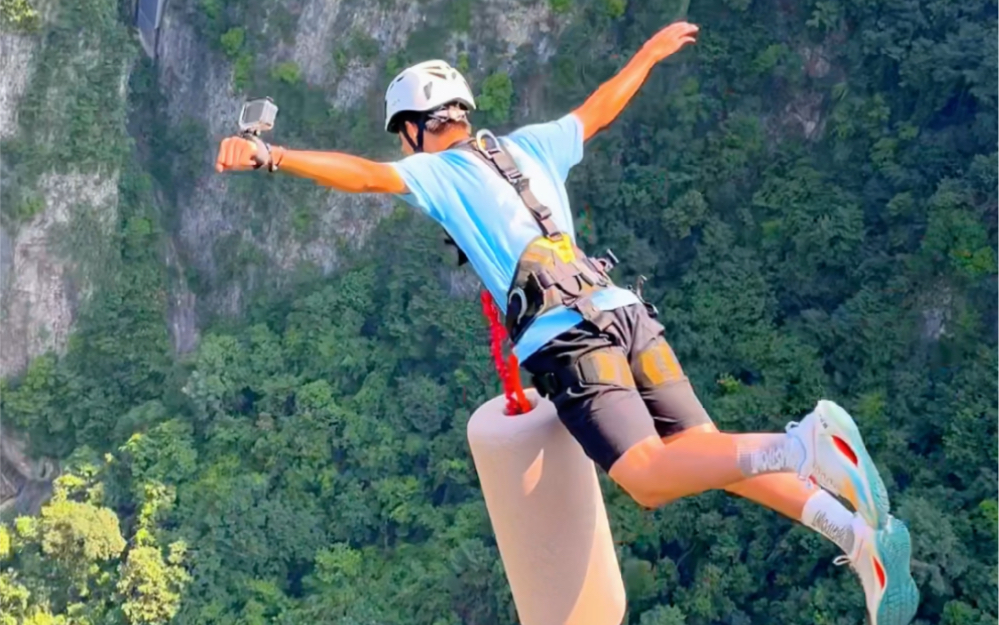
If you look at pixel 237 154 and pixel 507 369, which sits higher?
pixel 237 154

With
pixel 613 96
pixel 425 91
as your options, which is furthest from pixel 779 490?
pixel 425 91

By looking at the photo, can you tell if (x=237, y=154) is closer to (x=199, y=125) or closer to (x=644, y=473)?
(x=644, y=473)

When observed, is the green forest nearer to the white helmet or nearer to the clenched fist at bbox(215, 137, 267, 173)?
the white helmet

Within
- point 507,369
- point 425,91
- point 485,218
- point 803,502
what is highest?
point 425,91

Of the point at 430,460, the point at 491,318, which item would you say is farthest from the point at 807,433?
the point at 430,460

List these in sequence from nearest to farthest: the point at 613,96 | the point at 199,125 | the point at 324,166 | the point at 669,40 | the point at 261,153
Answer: the point at 261,153 → the point at 324,166 → the point at 613,96 → the point at 669,40 → the point at 199,125

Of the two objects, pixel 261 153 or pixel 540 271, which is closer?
pixel 261 153

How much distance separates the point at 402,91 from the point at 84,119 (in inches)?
493

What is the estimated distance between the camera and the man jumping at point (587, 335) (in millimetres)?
3166

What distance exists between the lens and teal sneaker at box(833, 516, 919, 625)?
124 inches

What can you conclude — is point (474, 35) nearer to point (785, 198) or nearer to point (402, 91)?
point (785, 198)

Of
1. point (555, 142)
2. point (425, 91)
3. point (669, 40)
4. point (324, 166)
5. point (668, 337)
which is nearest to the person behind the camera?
point (324, 166)

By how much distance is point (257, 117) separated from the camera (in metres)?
3.23

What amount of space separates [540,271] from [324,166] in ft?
2.02
